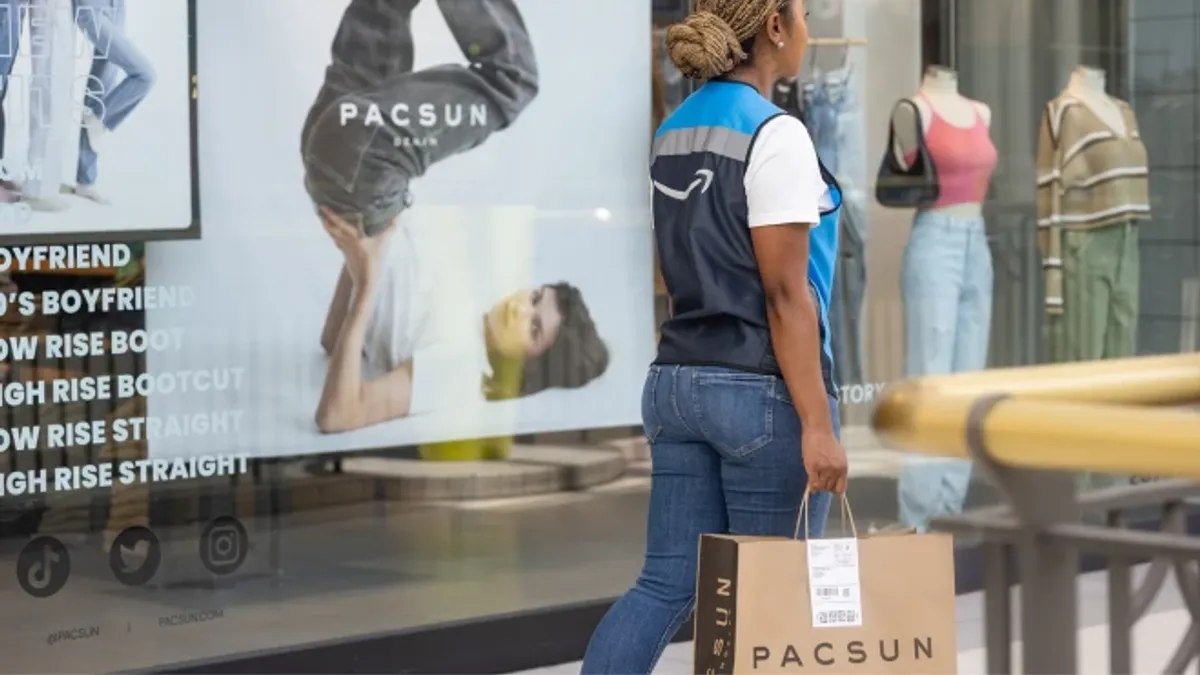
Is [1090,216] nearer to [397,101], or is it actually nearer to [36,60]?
[397,101]

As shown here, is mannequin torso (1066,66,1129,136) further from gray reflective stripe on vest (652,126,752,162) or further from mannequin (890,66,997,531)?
gray reflective stripe on vest (652,126,752,162)

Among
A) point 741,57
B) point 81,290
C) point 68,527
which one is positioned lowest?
point 68,527


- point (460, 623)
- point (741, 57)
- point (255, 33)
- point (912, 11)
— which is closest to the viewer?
point (741, 57)

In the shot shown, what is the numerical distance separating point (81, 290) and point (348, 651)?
134 cm

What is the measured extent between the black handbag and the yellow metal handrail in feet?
18.7

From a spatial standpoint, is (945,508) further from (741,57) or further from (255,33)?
(741,57)

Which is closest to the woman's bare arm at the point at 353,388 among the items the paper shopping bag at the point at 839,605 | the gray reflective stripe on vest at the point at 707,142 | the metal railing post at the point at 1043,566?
the gray reflective stripe on vest at the point at 707,142

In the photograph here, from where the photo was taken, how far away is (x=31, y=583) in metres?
5.55

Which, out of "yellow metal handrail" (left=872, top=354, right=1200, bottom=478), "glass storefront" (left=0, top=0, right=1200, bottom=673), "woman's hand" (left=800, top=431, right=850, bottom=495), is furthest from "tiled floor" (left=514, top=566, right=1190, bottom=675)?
"glass storefront" (left=0, top=0, right=1200, bottom=673)

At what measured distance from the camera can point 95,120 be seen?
18.3ft

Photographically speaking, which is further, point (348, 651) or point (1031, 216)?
point (1031, 216)

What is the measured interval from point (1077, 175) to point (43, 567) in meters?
4.62

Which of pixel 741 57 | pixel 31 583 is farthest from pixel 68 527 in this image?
pixel 741 57

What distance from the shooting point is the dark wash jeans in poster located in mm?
6082
